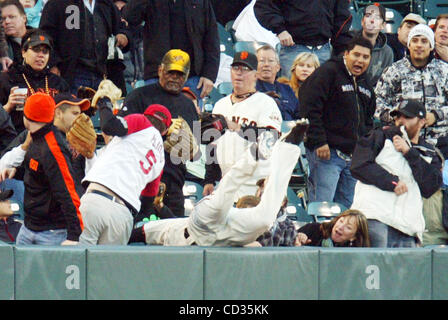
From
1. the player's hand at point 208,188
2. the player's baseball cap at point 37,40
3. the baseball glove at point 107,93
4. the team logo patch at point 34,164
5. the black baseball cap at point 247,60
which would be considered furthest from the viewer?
the player's baseball cap at point 37,40

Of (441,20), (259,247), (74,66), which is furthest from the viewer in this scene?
(441,20)

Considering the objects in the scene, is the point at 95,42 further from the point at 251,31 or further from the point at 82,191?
the point at 82,191

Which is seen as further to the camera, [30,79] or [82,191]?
[30,79]

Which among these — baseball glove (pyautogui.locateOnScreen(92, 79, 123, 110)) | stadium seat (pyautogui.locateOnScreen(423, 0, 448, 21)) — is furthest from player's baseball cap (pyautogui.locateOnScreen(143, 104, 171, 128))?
stadium seat (pyautogui.locateOnScreen(423, 0, 448, 21))

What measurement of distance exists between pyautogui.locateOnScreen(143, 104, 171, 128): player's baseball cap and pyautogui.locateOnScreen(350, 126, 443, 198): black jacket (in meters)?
1.56

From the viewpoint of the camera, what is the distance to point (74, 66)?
38.2 feet

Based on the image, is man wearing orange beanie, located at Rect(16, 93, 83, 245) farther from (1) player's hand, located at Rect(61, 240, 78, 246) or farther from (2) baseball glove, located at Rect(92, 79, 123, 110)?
(2) baseball glove, located at Rect(92, 79, 123, 110)

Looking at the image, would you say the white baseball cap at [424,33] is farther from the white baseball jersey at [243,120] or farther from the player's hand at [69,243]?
the player's hand at [69,243]

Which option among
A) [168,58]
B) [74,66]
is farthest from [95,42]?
[168,58]

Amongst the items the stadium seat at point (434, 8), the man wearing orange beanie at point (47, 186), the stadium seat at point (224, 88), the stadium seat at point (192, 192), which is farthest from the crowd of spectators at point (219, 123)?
the stadium seat at point (434, 8)

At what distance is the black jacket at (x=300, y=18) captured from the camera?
40.9ft

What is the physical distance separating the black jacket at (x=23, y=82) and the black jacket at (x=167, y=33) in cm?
102
